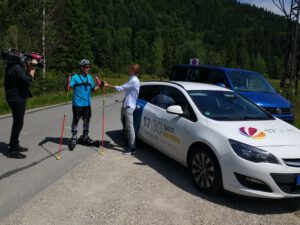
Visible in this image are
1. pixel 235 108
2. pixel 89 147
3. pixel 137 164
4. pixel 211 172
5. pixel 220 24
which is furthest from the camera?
pixel 220 24

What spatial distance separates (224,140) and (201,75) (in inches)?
265

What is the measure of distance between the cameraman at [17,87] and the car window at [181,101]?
2.67m

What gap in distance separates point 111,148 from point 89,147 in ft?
Answer: 1.65

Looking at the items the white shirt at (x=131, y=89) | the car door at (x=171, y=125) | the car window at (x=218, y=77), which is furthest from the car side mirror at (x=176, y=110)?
the car window at (x=218, y=77)

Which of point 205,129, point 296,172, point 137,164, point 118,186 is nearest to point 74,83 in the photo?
point 137,164

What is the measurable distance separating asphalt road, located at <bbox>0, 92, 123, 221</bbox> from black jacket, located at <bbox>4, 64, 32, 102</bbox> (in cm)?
122

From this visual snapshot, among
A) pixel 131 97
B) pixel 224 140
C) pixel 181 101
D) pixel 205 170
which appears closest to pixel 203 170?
pixel 205 170

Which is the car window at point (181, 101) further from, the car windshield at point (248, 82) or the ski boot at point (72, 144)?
the car windshield at point (248, 82)

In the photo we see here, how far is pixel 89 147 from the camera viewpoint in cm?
817

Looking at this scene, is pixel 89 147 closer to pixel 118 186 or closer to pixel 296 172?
pixel 118 186

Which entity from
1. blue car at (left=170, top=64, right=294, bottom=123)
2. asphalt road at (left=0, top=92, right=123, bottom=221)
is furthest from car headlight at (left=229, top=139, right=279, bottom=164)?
blue car at (left=170, top=64, right=294, bottom=123)

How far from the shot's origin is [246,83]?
11023 millimetres

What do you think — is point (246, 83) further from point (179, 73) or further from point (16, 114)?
point (16, 114)

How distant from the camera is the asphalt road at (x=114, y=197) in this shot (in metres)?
4.53
